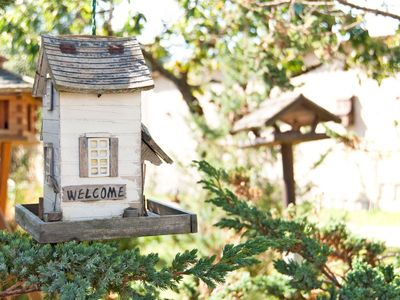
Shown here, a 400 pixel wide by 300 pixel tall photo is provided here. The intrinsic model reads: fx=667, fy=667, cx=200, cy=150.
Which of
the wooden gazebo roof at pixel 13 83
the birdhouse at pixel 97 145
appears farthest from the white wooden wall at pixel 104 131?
the wooden gazebo roof at pixel 13 83

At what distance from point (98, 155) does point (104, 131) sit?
0.38ft

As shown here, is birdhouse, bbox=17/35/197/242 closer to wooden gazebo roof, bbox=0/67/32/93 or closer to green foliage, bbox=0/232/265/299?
green foliage, bbox=0/232/265/299

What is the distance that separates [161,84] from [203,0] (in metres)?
11.0

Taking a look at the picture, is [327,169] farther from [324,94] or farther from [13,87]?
[13,87]

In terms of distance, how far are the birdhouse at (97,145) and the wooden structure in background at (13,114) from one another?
305cm

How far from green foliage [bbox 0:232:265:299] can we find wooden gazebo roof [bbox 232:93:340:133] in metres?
2.91

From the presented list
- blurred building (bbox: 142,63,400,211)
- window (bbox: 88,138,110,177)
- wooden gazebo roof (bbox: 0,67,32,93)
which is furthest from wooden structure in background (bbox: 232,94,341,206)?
blurred building (bbox: 142,63,400,211)

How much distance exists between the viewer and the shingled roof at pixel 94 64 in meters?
2.94

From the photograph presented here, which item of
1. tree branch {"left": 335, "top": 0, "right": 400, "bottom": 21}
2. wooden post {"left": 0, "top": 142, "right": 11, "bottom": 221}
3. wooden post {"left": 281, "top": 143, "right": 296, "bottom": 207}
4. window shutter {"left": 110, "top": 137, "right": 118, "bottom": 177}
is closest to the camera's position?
window shutter {"left": 110, "top": 137, "right": 118, "bottom": 177}

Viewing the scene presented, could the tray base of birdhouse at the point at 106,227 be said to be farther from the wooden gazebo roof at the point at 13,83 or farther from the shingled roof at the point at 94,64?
the wooden gazebo roof at the point at 13,83

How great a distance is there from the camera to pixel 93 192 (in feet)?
9.86

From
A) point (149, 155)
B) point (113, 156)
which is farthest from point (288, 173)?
point (113, 156)

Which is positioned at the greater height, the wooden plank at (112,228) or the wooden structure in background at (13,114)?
the wooden structure in background at (13,114)

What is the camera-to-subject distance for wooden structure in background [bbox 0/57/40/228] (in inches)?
238
